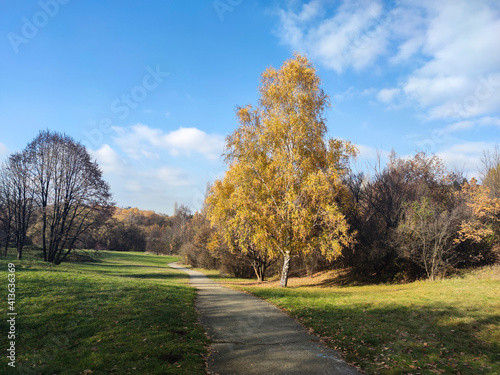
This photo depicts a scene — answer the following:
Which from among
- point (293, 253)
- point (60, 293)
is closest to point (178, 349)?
point (60, 293)

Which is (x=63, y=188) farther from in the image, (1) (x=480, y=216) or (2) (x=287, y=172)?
(1) (x=480, y=216)

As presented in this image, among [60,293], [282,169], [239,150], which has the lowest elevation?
Result: [60,293]

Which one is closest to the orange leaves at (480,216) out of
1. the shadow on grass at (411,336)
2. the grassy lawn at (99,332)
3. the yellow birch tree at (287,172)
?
the yellow birch tree at (287,172)

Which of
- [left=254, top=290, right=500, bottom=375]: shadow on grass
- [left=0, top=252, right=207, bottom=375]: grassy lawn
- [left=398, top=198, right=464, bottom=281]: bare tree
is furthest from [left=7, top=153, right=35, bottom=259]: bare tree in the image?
[left=398, top=198, right=464, bottom=281]: bare tree

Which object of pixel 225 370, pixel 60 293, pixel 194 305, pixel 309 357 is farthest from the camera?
pixel 194 305

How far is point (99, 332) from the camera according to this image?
763 centimetres

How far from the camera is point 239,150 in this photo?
64.8 ft

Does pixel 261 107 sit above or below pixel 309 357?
above

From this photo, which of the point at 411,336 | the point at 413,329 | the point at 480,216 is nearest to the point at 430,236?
the point at 480,216

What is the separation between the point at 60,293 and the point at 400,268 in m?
23.7

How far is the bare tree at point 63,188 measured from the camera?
2727 centimetres

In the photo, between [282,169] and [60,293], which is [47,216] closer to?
[60,293]

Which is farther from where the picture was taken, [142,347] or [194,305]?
[194,305]

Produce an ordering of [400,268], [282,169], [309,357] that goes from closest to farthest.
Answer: [309,357]
[282,169]
[400,268]
